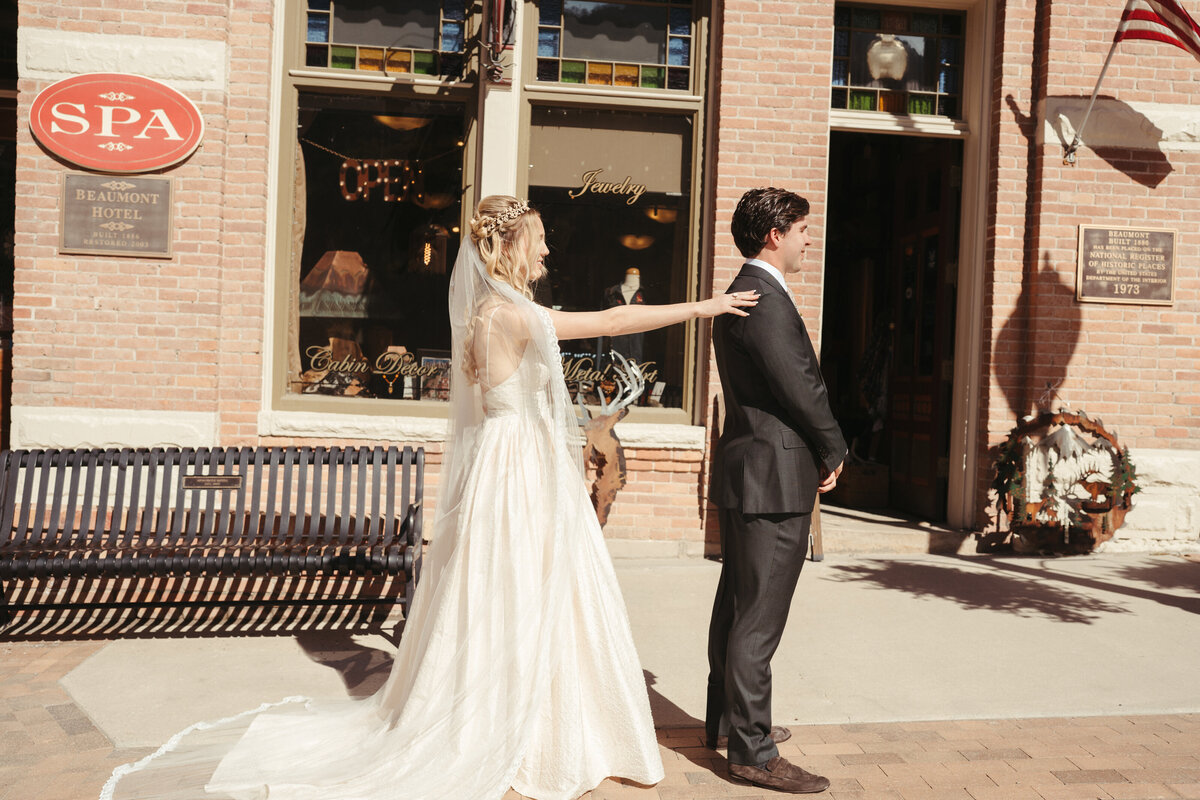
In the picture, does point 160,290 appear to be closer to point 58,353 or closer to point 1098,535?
point 58,353

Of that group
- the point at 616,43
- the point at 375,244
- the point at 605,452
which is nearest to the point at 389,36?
the point at 375,244

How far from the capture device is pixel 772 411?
11.3 ft

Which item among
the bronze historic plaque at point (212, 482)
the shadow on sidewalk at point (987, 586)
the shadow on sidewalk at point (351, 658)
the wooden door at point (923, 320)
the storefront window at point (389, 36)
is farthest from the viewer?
the wooden door at point (923, 320)

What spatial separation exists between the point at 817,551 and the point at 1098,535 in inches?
82.8

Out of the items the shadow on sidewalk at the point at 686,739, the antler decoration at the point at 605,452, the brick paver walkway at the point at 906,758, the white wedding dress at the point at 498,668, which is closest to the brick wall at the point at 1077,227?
the antler decoration at the point at 605,452

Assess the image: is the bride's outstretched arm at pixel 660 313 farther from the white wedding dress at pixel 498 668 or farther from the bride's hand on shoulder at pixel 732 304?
the white wedding dress at pixel 498 668

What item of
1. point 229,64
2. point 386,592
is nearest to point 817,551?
point 386,592

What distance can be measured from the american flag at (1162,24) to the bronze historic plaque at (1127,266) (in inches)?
52.6

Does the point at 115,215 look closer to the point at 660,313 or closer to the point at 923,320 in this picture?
the point at 660,313

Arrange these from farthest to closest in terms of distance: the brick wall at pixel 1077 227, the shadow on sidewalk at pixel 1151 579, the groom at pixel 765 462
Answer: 1. the brick wall at pixel 1077 227
2. the shadow on sidewalk at pixel 1151 579
3. the groom at pixel 765 462

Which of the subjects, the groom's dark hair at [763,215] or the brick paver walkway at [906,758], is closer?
the brick paver walkway at [906,758]

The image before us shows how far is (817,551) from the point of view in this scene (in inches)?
275

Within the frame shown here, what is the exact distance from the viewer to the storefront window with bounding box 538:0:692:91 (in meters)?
7.13

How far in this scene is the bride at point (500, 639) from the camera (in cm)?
327
